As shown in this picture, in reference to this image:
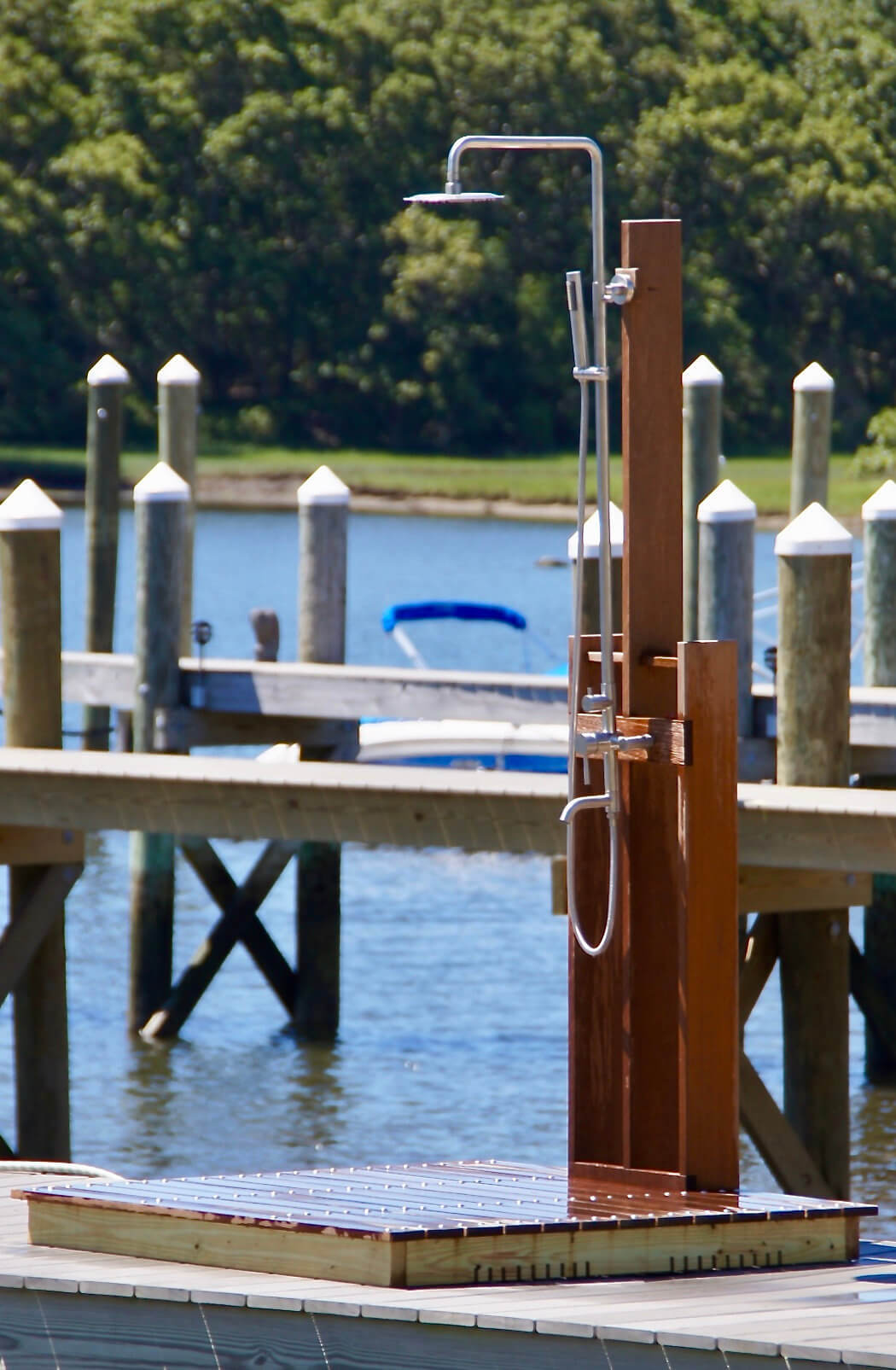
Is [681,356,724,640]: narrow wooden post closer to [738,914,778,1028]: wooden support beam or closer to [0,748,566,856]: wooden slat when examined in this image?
[738,914,778,1028]: wooden support beam

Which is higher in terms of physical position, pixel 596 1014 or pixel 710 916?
pixel 710 916

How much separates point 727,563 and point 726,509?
0.74ft

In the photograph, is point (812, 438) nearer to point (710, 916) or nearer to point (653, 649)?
point (653, 649)

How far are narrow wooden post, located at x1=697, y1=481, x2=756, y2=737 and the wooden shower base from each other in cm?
492

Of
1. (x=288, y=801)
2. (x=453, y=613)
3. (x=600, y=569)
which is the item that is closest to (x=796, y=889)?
(x=288, y=801)

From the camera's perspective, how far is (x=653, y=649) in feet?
18.9

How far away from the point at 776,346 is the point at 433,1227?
173 ft

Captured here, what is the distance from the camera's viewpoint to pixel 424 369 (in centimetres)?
5878

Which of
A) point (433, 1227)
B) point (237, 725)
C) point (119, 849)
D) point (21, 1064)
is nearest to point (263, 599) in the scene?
point (119, 849)

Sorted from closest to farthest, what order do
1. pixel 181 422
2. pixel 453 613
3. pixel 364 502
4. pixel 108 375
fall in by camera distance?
pixel 181 422, pixel 108 375, pixel 453 613, pixel 364 502

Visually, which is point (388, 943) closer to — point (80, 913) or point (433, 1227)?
point (80, 913)

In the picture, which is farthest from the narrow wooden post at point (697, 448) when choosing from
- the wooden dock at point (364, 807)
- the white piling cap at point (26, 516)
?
the wooden dock at point (364, 807)

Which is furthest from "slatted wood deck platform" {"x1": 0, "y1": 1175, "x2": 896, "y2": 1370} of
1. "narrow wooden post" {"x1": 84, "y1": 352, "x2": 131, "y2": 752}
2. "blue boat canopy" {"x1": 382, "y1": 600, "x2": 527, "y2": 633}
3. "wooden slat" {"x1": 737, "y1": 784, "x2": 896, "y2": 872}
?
"blue boat canopy" {"x1": 382, "y1": 600, "x2": 527, "y2": 633}

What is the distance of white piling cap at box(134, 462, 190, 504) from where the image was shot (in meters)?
10.5
